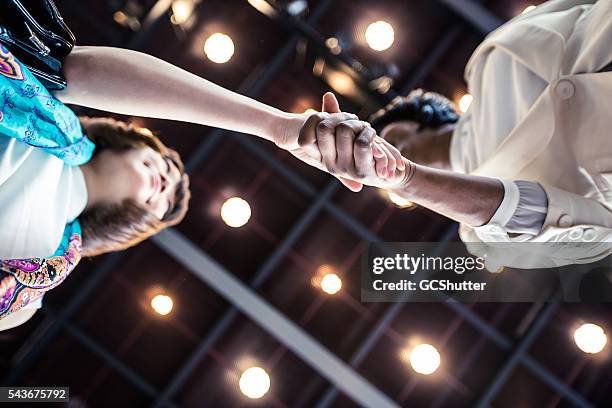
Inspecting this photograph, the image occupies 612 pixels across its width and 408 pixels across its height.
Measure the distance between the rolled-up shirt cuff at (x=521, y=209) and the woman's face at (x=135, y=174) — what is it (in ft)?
2.87

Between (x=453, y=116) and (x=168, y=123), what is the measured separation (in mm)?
1534

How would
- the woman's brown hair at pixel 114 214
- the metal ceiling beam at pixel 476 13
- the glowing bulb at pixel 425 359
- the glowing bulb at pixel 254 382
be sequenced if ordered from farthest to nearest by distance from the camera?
the metal ceiling beam at pixel 476 13, the glowing bulb at pixel 254 382, the glowing bulb at pixel 425 359, the woman's brown hair at pixel 114 214

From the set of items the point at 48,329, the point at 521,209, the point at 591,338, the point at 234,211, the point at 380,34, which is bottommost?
the point at 48,329

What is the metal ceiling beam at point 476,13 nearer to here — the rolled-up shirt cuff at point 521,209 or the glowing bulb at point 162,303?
the rolled-up shirt cuff at point 521,209

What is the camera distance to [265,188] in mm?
2771

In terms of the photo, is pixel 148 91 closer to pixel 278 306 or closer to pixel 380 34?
pixel 380 34

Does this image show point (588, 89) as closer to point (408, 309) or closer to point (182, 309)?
point (408, 309)

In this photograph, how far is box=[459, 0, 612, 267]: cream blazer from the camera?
108 centimetres

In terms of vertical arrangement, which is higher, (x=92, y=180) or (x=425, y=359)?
(x=425, y=359)

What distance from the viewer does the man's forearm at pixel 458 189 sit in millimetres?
1069

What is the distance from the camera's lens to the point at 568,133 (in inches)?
45.7

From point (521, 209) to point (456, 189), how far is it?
148mm

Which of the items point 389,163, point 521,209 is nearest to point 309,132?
point 389,163

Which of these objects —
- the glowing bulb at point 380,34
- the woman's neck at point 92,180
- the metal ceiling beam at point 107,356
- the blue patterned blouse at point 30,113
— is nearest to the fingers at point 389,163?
the blue patterned blouse at point 30,113
